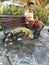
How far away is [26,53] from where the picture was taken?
759 cm

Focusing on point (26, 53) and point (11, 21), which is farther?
point (11, 21)

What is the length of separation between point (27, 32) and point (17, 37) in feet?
1.21

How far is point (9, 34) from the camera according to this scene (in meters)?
9.32

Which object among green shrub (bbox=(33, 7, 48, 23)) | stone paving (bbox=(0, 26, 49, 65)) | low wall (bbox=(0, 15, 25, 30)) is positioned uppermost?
low wall (bbox=(0, 15, 25, 30))

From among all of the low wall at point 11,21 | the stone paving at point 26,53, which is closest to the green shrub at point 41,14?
the low wall at point 11,21

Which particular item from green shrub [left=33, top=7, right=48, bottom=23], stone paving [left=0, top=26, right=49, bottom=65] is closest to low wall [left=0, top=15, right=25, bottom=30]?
stone paving [left=0, top=26, right=49, bottom=65]

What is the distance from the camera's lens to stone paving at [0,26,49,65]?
677 cm

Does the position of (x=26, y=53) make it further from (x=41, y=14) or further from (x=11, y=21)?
(x=41, y=14)

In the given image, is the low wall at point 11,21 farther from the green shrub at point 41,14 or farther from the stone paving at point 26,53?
the green shrub at point 41,14

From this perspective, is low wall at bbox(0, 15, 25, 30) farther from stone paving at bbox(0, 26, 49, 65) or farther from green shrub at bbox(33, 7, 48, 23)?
green shrub at bbox(33, 7, 48, 23)

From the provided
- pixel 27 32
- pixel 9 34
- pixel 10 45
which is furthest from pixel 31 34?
pixel 10 45

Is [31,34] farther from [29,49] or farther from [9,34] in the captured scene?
[29,49]

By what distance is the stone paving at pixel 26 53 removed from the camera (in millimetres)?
6773

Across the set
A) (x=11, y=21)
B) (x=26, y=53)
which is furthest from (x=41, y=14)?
(x=26, y=53)
